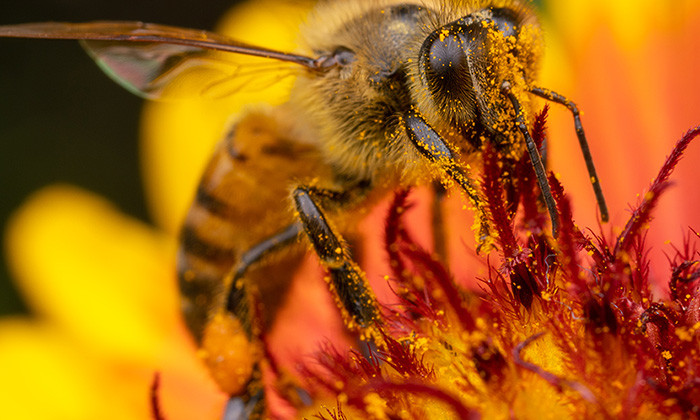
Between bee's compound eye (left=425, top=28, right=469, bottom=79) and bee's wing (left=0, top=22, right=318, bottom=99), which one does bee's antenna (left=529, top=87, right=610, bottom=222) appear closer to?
bee's compound eye (left=425, top=28, right=469, bottom=79)

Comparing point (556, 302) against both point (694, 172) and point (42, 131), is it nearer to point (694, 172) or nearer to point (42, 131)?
point (694, 172)

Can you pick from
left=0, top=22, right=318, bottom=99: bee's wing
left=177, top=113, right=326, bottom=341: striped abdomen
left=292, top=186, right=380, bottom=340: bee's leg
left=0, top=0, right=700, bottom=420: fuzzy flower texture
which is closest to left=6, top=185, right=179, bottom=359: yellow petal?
left=0, top=0, right=700, bottom=420: fuzzy flower texture

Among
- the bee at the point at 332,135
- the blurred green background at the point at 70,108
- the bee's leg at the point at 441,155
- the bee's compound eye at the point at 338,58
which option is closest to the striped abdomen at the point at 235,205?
the bee at the point at 332,135

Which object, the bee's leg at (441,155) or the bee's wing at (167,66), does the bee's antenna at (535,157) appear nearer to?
the bee's leg at (441,155)

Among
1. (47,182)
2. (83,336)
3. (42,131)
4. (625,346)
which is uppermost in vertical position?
(42,131)

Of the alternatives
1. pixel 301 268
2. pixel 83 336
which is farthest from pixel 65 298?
pixel 301 268

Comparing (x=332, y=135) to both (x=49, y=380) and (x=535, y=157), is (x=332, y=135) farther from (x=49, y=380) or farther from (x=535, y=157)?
(x=49, y=380)
